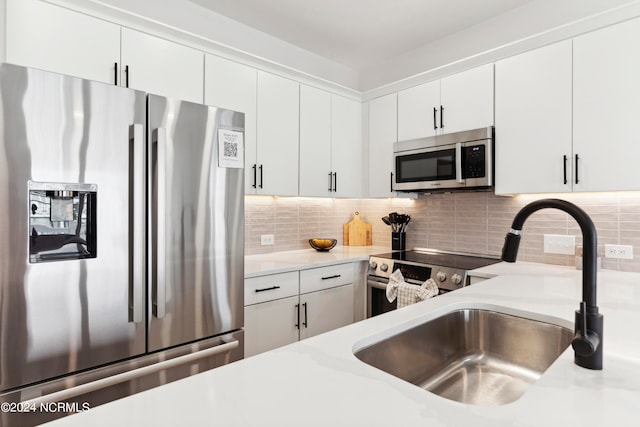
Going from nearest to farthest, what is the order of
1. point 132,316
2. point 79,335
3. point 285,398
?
point 285,398 < point 79,335 < point 132,316

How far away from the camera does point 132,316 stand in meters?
1.47

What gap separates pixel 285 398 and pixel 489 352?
0.89m

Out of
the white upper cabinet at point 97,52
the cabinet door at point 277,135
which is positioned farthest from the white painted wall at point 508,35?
the white upper cabinet at point 97,52

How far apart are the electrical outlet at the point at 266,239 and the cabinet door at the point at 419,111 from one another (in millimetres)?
1336

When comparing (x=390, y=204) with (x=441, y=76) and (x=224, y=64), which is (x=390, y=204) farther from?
(x=224, y=64)

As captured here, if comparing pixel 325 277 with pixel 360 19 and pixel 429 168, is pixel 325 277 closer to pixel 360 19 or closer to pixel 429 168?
pixel 429 168

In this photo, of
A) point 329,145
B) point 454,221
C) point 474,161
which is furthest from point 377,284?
point 329,145

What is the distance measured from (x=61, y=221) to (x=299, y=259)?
5.10 ft

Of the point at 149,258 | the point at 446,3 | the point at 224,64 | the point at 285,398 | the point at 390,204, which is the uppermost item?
the point at 446,3

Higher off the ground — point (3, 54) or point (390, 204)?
point (3, 54)

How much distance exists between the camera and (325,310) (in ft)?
8.24

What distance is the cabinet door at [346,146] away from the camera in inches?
119

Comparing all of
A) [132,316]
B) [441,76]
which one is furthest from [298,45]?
[132,316]

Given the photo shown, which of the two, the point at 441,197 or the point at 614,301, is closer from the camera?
the point at 614,301
